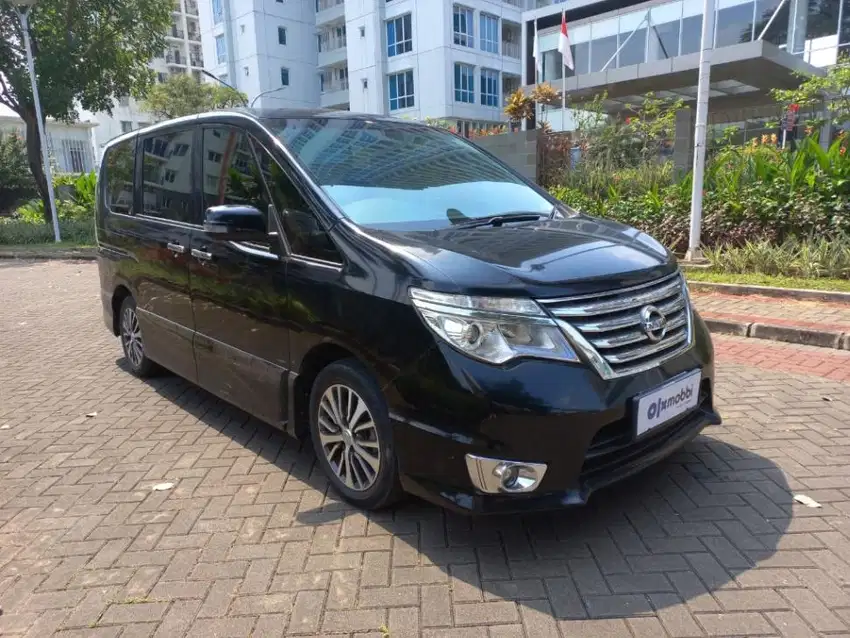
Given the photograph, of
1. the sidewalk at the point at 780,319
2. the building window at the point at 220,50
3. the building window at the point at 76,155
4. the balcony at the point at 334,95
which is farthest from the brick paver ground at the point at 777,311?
the building window at the point at 76,155

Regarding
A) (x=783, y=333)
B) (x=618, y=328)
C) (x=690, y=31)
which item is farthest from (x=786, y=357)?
(x=690, y=31)

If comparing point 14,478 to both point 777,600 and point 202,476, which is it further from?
point 777,600

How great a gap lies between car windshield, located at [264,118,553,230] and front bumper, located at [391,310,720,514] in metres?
0.96

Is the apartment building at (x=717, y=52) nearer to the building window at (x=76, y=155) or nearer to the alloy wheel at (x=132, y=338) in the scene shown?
the alloy wheel at (x=132, y=338)

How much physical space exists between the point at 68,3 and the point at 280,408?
20.0 metres

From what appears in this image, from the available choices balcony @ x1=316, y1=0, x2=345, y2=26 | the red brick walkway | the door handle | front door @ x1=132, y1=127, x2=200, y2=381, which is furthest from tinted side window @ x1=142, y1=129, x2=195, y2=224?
balcony @ x1=316, y1=0, x2=345, y2=26

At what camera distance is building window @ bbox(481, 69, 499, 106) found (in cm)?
4300

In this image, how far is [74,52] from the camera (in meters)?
18.5

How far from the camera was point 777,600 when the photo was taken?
237 cm

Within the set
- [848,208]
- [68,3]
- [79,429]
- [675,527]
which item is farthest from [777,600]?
[68,3]

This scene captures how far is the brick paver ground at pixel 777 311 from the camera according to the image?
19.6 feet

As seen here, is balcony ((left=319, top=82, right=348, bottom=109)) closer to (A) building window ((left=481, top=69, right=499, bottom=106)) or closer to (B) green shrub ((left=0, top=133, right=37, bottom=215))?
(A) building window ((left=481, top=69, right=499, bottom=106))

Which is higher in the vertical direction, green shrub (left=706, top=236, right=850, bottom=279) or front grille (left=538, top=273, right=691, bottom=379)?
front grille (left=538, top=273, right=691, bottom=379)

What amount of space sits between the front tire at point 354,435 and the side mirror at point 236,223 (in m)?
0.84
